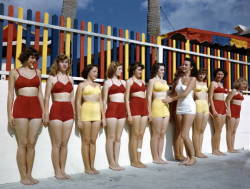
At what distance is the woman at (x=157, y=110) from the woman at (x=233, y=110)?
2.27 metres

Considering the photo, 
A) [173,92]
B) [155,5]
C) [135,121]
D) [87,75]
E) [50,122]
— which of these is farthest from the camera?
[155,5]

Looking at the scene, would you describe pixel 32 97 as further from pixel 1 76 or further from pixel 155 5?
pixel 155 5

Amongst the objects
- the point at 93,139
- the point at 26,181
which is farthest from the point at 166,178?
the point at 26,181

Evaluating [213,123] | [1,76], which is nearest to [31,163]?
[1,76]

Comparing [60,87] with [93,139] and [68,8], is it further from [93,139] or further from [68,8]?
[68,8]

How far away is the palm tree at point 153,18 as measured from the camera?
1117 cm

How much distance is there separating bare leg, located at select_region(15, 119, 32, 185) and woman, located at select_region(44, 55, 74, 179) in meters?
0.42

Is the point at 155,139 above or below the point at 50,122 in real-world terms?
below

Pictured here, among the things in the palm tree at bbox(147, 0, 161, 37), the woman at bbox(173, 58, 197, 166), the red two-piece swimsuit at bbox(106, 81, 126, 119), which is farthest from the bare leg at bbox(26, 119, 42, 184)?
the palm tree at bbox(147, 0, 161, 37)

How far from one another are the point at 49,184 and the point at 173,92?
341cm

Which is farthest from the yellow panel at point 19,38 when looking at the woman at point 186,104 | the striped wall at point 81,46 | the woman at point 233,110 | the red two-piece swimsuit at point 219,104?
the woman at point 233,110

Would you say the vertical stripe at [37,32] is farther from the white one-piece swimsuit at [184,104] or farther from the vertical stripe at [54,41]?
the white one-piece swimsuit at [184,104]

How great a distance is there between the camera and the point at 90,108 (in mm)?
5082

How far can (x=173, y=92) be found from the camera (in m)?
6.51
